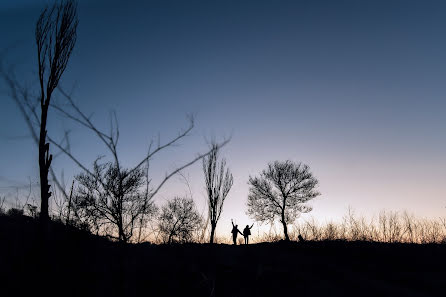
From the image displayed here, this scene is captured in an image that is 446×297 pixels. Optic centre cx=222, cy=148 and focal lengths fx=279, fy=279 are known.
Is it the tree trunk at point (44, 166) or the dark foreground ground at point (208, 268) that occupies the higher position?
the tree trunk at point (44, 166)

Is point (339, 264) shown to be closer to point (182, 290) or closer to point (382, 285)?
point (382, 285)

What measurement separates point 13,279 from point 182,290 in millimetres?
3077

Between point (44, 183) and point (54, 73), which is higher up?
point (54, 73)

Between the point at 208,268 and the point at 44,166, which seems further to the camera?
the point at 208,268

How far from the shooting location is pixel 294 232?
51.1 ft

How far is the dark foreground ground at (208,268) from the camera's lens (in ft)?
13.4

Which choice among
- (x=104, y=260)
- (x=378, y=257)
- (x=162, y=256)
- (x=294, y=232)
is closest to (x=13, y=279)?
(x=104, y=260)

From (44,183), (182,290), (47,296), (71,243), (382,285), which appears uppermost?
(44,183)

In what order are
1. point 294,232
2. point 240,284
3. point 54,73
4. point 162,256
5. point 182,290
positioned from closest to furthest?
1. point 54,73
2. point 182,290
3. point 162,256
4. point 240,284
5. point 294,232

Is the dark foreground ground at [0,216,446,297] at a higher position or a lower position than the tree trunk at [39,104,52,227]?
lower

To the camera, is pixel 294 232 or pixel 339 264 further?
pixel 294 232

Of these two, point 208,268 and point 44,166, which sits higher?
point 44,166

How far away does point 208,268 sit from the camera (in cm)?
893

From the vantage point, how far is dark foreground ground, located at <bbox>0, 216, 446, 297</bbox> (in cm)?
410
